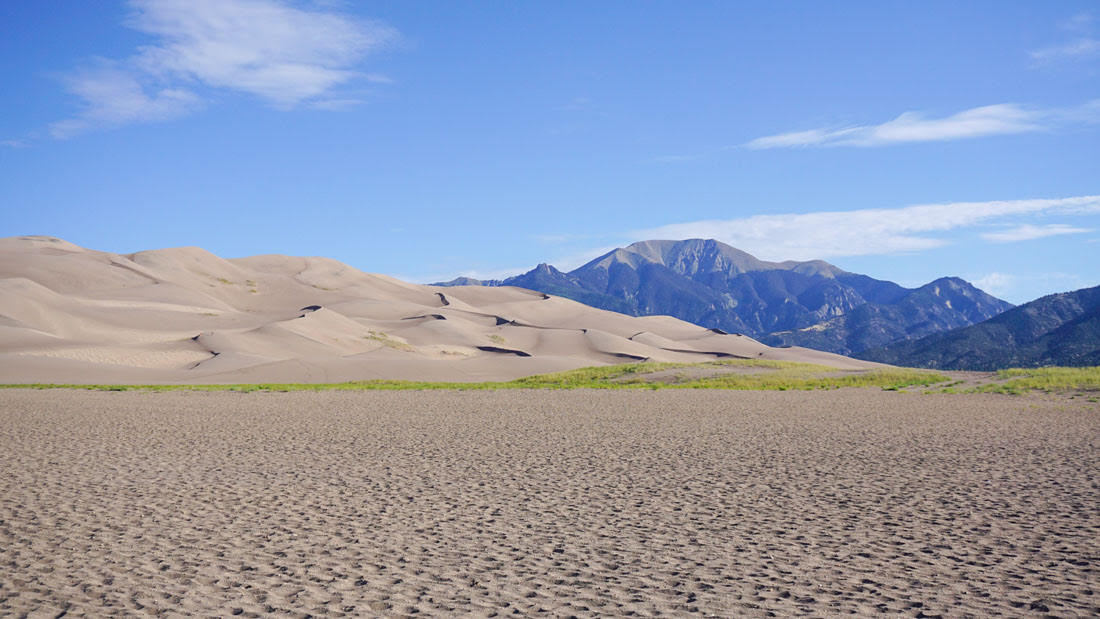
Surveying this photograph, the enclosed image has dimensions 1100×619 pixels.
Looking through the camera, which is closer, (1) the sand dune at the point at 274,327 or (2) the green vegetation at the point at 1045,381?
(2) the green vegetation at the point at 1045,381

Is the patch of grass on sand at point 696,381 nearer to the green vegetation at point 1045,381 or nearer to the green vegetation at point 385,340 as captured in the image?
the green vegetation at point 1045,381

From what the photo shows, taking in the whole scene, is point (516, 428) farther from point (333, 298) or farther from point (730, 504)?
point (333, 298)

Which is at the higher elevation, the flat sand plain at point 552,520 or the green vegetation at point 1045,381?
the green vegetation at point 1045,381

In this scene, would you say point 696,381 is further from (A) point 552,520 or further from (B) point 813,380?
(A) point 552,520

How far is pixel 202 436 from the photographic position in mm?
20094

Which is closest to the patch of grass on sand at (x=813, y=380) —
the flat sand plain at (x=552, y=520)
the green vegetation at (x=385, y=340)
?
the flat sand plain at (x=552, y=520)

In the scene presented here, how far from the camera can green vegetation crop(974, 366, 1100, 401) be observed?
109ft

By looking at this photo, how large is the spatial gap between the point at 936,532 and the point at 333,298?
119 metres

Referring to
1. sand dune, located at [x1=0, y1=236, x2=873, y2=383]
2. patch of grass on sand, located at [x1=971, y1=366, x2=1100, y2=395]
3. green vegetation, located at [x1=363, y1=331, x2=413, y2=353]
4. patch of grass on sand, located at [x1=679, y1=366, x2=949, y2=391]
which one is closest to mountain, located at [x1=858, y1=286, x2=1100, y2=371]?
sand dune, located at [x1=0, y1=236, x2=873, y2=383]

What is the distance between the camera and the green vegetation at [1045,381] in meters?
33.3

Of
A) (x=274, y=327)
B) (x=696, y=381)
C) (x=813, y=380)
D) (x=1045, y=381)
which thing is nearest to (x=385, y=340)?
(x=274, y=327)

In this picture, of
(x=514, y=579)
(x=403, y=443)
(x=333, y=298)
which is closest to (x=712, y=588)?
(x=514, y=579)

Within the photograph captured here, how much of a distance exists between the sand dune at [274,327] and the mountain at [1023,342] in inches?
1300

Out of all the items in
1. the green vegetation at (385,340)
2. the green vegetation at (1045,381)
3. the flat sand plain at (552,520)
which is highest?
the green vegetation at (385,340)
